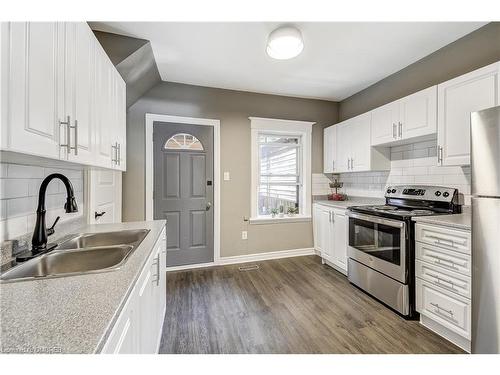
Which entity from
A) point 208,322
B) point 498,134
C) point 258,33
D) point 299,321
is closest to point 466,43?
point 498,134

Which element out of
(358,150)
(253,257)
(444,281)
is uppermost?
(358,150)

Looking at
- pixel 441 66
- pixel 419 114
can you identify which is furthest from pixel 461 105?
pixel 441 66

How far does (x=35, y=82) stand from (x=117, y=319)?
3.08 ft

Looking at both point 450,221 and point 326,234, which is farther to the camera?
point 326,234

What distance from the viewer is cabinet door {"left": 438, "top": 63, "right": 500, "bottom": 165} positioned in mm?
1749

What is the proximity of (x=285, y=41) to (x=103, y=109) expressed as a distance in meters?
1.61

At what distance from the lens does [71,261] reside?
4.12 feet

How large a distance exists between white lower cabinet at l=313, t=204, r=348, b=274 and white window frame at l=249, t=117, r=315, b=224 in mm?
288

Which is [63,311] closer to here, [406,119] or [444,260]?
[444,260]

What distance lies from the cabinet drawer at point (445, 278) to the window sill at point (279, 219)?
1.83 meters

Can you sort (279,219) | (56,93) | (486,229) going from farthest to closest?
(279,219), (486,229), (56,93)

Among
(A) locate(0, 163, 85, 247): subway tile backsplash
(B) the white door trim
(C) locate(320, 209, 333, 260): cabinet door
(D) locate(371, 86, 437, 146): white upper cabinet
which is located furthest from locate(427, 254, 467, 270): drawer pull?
(A) locate(0, 163, 85, 247): subway tile backsplash

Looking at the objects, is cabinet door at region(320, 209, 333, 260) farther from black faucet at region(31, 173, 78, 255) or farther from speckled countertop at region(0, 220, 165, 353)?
black faucet at region(31, 173, 78, 255)
